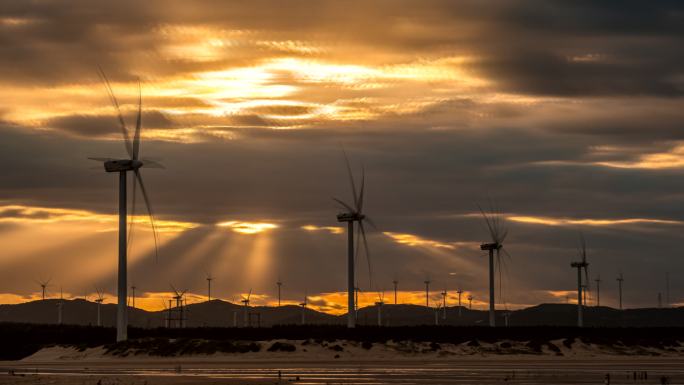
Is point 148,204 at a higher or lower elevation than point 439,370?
higher

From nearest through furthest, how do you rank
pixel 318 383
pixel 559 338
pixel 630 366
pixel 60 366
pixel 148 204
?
pixel 318 383 < pixel 630 366 < pixel 60 366 < pixel 148 204 < pixel 559 338

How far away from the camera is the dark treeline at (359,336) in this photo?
12431 centimetres

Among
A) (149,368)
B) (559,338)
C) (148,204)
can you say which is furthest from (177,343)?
(559,338)

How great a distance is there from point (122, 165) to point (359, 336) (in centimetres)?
3281

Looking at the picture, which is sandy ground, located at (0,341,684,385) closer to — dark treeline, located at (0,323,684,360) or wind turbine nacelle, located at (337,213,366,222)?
dark treeline, located at (0,323,684,360)

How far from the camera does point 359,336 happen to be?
12531 centimetres

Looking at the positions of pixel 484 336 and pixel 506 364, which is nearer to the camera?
pixel 506 364

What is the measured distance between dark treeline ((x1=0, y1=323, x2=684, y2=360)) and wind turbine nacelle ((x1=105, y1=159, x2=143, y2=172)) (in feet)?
62.5

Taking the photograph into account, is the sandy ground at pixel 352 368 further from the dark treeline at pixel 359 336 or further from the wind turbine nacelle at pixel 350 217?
the wind turbine nacelle at pixel 350 217

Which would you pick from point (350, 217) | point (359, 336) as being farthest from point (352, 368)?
point (350, 217)

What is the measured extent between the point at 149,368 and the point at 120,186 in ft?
125

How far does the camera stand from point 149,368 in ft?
312

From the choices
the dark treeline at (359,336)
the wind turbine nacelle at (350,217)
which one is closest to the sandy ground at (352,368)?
the dark treeline at (359,336)

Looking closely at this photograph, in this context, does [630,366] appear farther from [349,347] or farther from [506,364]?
[349,347]
